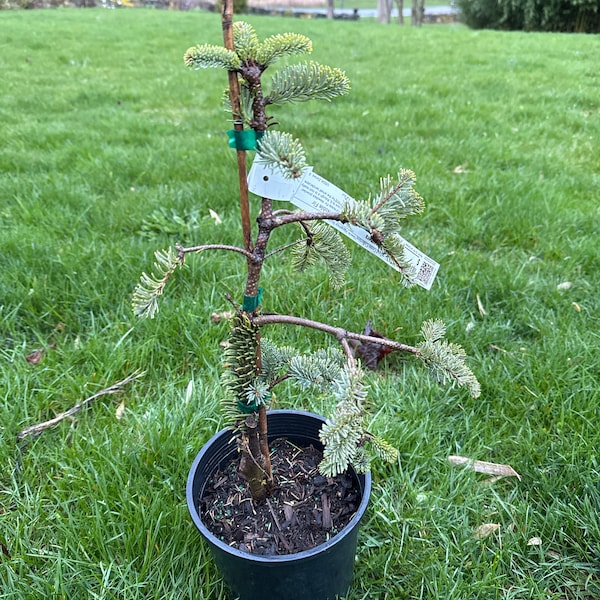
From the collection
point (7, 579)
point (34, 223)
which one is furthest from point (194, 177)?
point (7, 579)

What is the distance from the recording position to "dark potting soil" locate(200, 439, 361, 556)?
135 cm

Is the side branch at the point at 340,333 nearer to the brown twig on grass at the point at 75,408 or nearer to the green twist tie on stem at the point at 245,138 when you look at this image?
the green twist tie on stem at the point at 245,138

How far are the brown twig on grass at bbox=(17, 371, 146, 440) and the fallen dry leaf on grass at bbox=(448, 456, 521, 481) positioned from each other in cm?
127

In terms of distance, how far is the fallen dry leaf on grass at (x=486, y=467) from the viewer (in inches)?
69.8

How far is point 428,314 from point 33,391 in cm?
171

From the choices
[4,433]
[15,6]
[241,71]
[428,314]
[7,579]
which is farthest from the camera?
[15,6]

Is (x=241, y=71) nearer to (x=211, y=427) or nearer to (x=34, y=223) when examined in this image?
(x=211, y=427)

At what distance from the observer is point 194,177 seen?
3775mm

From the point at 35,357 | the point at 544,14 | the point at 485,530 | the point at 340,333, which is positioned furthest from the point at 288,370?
the point at 544,14

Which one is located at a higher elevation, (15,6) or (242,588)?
(15,6)

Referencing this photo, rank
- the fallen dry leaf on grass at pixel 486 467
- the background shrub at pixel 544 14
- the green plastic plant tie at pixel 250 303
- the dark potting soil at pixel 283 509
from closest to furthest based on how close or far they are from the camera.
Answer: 1. the green plastic plant tie at pixel 250 303
2. the dark potting soil at pixel 283 509
3. the fallen dry leaf on grass at pixel 486 467
4. the background shrub at pixel 544 14

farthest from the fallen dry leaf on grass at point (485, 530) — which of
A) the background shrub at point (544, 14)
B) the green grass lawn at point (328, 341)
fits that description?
the background shrub at point (544, 14)

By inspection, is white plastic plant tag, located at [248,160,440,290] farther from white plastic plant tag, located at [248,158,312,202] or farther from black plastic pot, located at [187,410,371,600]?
black plastic pot, located at [187,410,371,600]

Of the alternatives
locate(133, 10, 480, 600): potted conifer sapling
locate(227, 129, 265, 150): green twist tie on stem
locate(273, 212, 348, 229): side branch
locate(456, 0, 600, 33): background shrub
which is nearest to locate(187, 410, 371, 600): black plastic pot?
locate(133, 10, 480, 600): potted conifer sapling
